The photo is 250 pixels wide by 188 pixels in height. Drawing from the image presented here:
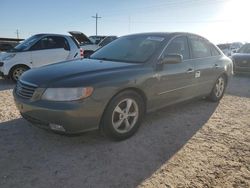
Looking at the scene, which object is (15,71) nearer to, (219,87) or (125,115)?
(125,115)

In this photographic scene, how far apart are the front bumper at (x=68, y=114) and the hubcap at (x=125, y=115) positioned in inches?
12.8

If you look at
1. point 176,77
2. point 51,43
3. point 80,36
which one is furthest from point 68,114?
point 80,36

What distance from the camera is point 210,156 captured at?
11.9 feet

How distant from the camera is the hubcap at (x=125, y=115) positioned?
387 centimetres

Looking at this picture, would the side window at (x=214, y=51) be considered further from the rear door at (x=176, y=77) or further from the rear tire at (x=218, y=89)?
the rear door at (x=176, y=77)

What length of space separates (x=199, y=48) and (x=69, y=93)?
126 inches

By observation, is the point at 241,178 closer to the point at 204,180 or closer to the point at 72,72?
the point at 204,180

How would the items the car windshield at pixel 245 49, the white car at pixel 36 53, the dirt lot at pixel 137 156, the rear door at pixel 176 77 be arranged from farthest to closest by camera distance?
the car windshield at pixel 245 49 < the white car at pixel 36 53 < the rear door at pixel 176 77 < the dirt lot at pixel 137 156

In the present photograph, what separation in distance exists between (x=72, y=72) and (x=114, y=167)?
1.40 metres

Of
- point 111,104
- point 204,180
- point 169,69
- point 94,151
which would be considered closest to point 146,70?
point 169,69

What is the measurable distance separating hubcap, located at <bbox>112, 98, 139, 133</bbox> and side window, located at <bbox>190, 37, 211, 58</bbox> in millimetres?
1963

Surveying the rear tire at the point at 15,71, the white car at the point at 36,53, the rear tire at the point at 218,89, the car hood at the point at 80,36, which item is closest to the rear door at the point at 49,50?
the white car at the point at 36,53

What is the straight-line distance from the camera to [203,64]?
18.1 feet

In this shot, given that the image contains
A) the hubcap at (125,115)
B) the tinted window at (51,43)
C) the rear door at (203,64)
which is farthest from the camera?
the tinted window at (51,43)
